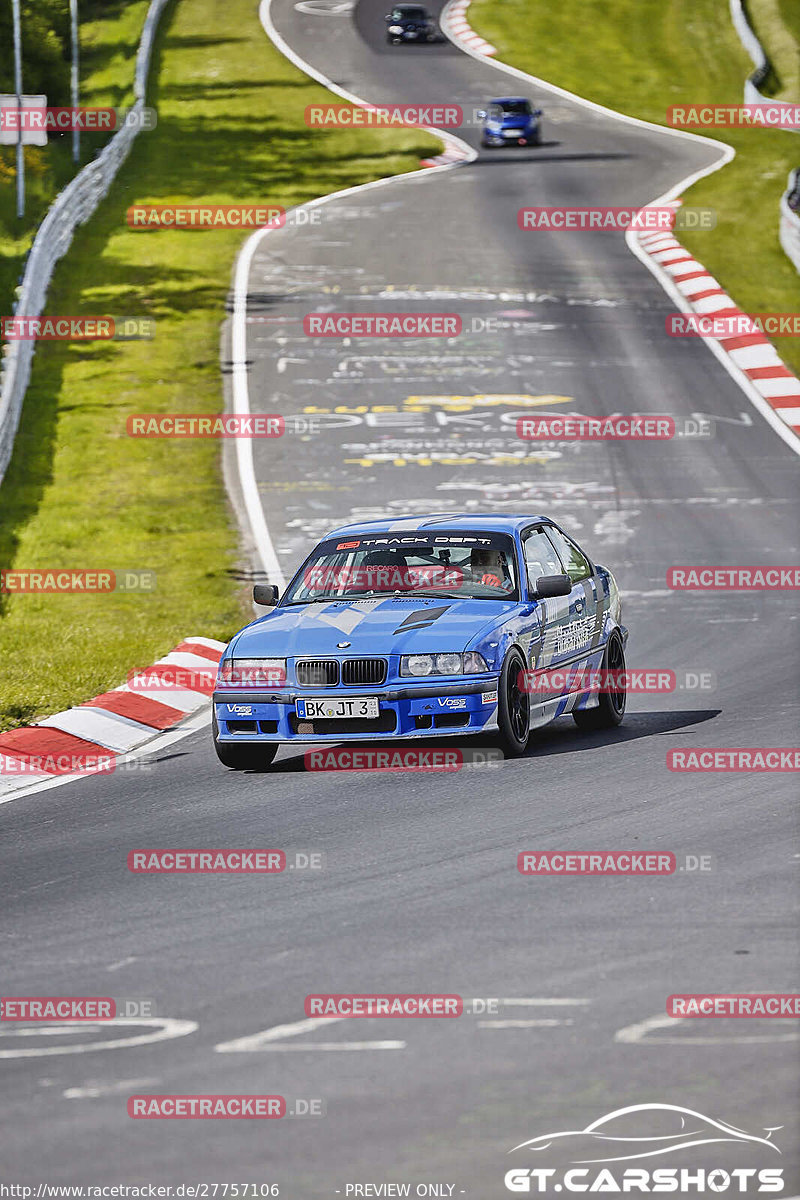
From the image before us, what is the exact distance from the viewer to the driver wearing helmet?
38.4ft

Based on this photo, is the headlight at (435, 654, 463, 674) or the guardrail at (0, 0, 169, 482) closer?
the headlight at (435, 654, 463, 674)

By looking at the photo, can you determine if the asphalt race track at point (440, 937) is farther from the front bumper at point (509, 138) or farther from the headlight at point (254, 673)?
the front bumper at point (509, 138)

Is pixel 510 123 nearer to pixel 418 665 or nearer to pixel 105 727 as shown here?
pixel 105 727

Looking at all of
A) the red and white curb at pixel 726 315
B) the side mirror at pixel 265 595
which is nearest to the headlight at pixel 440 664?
the side mirror at pixel 265 595

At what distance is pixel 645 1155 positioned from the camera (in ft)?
16.1

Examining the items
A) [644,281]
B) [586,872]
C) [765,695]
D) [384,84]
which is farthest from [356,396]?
[384,84]

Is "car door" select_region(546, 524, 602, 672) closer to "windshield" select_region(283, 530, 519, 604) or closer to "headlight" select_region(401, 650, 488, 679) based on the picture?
"windshield" select_region(283, 530, 519, 604)

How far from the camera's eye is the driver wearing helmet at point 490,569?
11.7 meters

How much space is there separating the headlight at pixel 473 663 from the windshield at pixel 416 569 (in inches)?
41.4

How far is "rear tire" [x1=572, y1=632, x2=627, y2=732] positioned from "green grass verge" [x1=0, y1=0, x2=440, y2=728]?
11.9 ft

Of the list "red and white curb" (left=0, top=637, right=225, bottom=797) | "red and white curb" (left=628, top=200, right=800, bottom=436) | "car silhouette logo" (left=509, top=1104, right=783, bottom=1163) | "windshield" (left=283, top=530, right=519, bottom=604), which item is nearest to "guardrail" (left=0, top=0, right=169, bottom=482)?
"red and white curb" (left=0, top=637, right=225, bottom=797)

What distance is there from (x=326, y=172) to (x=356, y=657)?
3487 cm

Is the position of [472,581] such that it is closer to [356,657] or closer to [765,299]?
[356,657]

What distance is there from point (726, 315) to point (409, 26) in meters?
34.1
